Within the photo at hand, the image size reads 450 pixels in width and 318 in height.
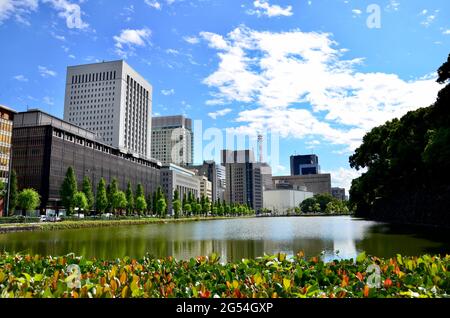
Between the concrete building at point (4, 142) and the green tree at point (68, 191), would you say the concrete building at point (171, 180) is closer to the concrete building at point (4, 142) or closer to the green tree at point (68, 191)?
the green tree at point (68, 191)

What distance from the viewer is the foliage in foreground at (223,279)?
3.70 metres

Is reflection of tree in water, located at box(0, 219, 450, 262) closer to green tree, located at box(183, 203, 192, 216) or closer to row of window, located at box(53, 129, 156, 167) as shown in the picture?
row of window, located at box(53, 129, 156, 167)

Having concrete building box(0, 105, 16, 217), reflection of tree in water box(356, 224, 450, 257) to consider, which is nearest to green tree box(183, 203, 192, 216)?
concrete building box(0, 105, 16, 217)

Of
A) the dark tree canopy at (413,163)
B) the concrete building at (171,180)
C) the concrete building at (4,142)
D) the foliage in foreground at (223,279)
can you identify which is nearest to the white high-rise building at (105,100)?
the concrete building at (171,180)

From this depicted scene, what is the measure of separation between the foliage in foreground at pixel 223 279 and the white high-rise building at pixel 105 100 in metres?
152

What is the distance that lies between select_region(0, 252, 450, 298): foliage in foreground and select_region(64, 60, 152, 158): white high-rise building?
15160 centimetres

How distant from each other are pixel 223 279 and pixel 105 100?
164 meters

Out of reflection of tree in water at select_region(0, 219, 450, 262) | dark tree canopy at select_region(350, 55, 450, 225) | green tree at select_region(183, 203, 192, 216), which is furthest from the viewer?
green tree at select_region(183, 203, 192, 216)

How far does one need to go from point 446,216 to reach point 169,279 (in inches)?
1632

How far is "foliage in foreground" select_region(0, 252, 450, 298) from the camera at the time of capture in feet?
12.1
